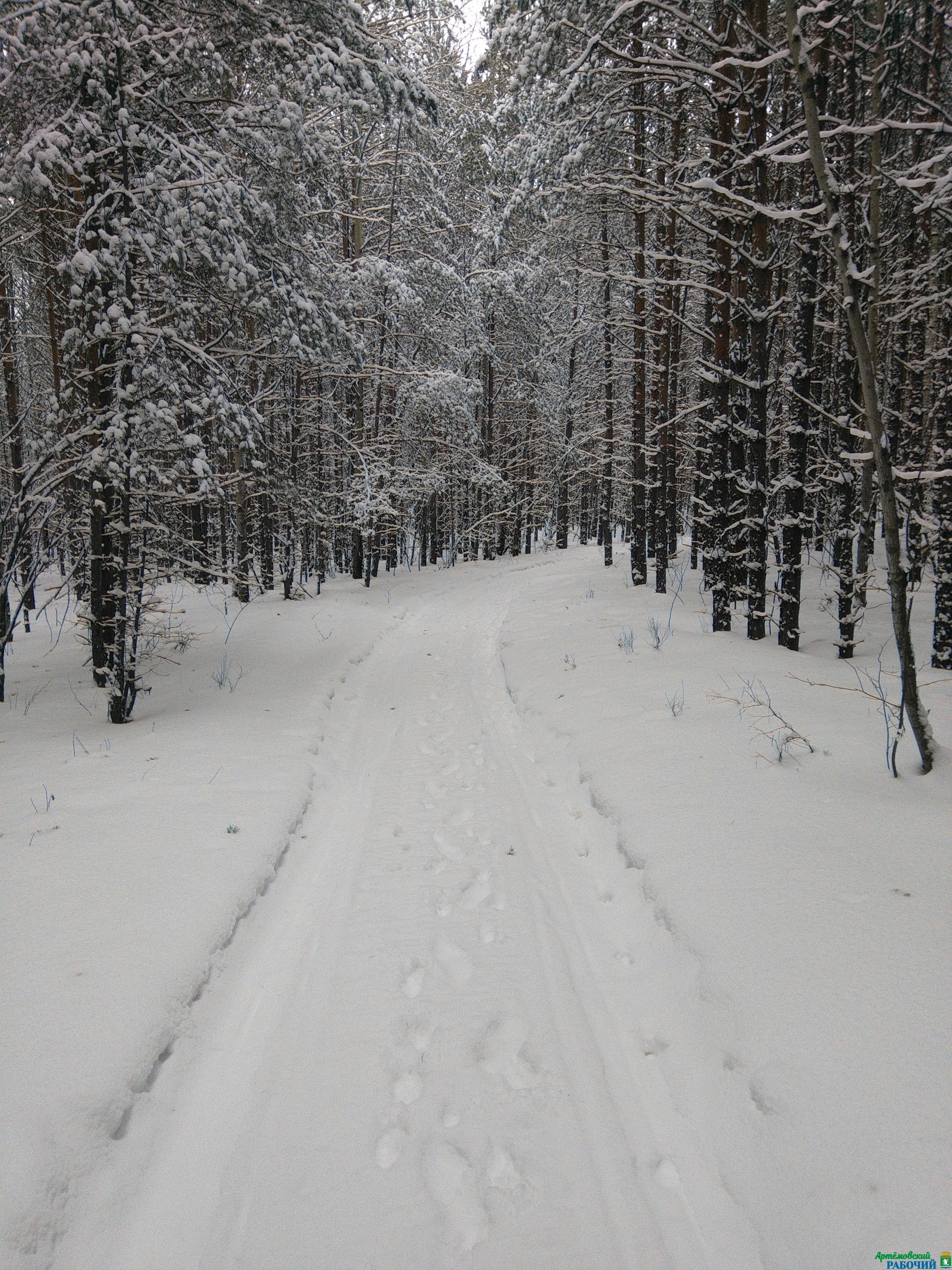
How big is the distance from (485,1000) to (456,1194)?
86 centimetres

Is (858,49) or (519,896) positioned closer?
(519,896)

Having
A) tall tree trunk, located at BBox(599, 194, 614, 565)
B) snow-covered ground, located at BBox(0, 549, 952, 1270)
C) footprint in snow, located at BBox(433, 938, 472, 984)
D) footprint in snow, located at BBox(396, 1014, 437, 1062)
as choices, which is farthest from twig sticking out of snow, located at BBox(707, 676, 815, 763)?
tall tree trunk, located at BBox(599, 194, 614, 565)

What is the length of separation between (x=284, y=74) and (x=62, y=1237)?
30.0ft

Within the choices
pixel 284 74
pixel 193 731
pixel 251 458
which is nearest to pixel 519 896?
pixel 193 731

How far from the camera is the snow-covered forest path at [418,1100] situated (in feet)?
6.44

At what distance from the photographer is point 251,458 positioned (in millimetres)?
6789

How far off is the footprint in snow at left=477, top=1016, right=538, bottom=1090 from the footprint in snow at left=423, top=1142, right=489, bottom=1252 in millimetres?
364

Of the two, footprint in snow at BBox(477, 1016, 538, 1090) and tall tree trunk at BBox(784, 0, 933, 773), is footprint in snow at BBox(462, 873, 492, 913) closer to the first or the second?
footprint in snow at BBox(477, 1016, 538, 1090)

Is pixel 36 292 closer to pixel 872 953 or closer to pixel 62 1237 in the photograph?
pixel 62 1237

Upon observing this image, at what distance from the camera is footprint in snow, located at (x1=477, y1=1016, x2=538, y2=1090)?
8.27 feet

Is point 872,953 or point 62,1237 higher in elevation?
point 872,953

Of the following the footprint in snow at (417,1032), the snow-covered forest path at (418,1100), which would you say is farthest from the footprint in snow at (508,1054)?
the footprint in snow at (417,1032)

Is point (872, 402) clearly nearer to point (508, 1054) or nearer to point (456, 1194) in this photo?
point (508, 1054)

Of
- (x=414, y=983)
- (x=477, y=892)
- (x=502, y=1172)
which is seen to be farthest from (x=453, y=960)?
(x=502, y=1172)
